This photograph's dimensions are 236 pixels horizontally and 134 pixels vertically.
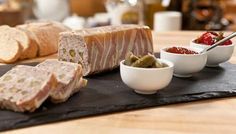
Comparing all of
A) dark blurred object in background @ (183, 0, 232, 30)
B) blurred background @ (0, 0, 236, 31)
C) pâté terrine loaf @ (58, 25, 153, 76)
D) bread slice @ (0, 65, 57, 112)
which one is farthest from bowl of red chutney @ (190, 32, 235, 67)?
dark blurred object in background @ (183, 0, 232, 30)

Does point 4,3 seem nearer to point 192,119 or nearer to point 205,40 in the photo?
point 205,40

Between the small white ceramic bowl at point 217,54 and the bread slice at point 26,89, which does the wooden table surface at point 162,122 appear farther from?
the small white ceramic bowl at point 217,54

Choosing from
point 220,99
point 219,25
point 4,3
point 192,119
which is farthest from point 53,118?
point 4,3

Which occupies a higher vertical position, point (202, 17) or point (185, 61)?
point (185, 61)

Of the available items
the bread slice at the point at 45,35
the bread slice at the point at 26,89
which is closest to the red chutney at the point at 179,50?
the bread slice at the point at 26,89

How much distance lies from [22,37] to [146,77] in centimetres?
64

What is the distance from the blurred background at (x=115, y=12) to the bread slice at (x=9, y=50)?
80 centimetres

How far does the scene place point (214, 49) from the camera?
1.17 metres

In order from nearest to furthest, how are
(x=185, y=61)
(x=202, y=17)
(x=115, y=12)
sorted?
(x=185, y=61) < (x=115, y=12) < (x=202, y=17)

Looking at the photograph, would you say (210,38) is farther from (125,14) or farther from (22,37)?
(125,14)

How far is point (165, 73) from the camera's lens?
35.5 inches

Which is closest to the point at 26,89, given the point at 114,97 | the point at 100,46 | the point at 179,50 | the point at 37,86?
the point at 37,86

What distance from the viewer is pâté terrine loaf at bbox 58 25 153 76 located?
1.09 metres

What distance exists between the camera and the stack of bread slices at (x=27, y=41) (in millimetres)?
1310
